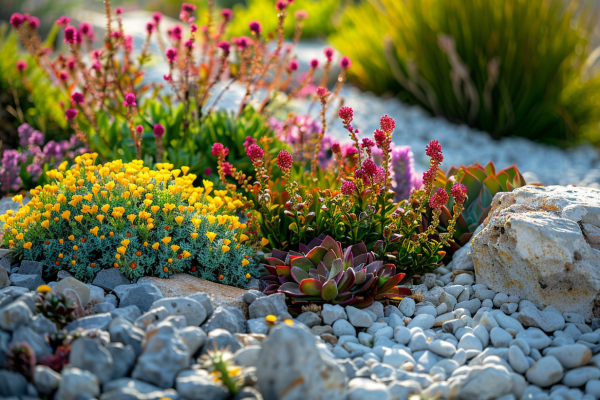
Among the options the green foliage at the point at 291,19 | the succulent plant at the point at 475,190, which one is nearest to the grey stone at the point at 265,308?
the succulent plant at the point at 475,190

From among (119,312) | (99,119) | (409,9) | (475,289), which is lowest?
(119,312)

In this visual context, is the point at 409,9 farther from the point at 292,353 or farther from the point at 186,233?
the point at 292,353

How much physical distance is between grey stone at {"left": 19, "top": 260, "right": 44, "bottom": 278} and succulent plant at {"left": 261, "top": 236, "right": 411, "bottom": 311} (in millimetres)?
1200

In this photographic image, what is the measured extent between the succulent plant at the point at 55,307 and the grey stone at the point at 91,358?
0.96 ft

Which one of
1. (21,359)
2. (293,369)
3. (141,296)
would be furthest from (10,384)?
(293,369)

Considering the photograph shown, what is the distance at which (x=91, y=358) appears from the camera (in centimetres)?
183

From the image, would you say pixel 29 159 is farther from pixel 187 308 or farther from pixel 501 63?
pixel 501 63

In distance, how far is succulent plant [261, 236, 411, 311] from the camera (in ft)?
8.41

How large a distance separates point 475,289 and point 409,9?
509 cm

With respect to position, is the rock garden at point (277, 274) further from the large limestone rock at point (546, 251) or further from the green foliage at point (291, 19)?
the green foliage at point (291, 19)

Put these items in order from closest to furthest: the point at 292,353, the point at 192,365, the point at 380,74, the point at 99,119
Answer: the point at 292,353 → the point at 192,365 → the point at 99,119 → the point at 380,74

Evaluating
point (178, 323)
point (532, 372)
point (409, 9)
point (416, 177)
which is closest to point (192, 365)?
point (178, 323)

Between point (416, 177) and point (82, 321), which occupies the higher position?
point (416, 177)

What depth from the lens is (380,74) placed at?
748cm
